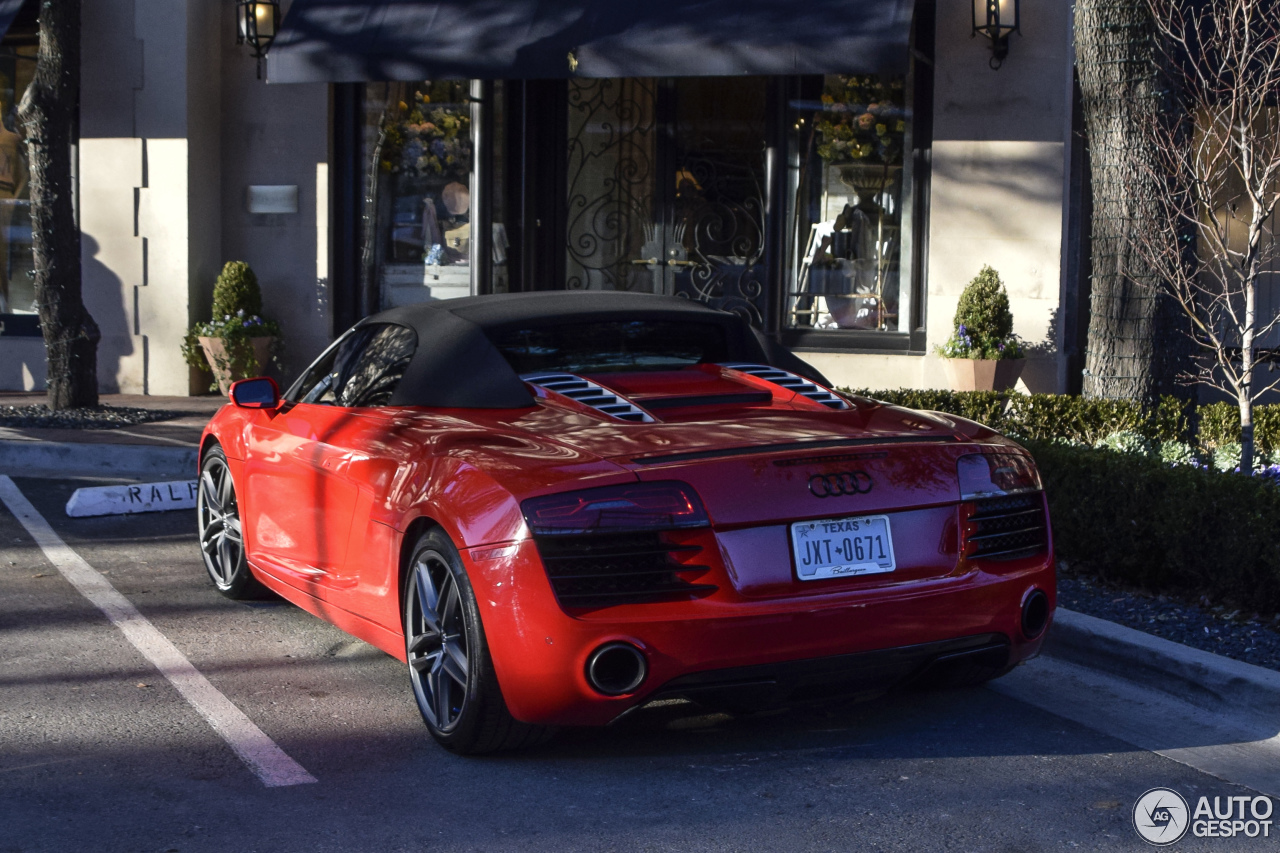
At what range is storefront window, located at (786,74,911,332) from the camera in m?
12.8

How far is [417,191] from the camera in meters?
14.0

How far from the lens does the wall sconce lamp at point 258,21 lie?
1318 cm

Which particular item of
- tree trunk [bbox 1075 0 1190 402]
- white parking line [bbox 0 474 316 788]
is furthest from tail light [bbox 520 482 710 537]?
tree trunk [bbox 1075 0 1190 402]

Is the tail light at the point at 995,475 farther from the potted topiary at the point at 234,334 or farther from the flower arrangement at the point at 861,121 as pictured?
the potted topiary at the point at 234,334

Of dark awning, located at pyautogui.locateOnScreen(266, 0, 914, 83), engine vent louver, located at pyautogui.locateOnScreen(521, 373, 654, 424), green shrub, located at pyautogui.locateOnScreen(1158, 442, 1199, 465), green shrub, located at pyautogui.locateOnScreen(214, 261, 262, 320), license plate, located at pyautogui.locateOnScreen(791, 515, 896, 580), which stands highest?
dark awning, located at pyautogui.locateOnScreen(266, 0, 914, 83)

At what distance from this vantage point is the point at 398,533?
4.57 meters

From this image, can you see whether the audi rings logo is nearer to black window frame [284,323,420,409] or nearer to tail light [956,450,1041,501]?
tail light [956,450,1041,501]

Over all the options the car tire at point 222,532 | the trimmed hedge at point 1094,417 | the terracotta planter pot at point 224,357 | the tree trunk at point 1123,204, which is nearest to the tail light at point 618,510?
the car tire at point 222,532

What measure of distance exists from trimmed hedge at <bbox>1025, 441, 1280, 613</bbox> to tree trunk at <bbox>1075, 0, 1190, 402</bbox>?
253 centimetres

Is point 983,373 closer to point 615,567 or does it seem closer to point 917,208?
point 917,208

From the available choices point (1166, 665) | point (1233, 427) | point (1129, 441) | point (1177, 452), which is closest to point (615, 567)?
point (1166, 665)

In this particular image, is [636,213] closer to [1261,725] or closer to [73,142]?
[73,142]

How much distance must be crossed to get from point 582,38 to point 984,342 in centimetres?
418

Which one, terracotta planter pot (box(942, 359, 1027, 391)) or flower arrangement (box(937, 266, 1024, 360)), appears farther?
flower arrangement (box(937, 266, 1024, 360))
